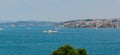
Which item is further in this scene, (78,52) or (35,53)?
(35,53)

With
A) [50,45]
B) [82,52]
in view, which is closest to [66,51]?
[82,52]

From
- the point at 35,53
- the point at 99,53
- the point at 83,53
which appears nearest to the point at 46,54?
the point at 35,53

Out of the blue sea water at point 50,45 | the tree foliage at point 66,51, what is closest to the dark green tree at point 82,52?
the tree foliage at point 66,51

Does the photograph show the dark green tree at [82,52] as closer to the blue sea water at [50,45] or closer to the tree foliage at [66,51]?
the tree foliage at [66,51]

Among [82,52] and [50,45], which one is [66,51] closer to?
[82,52]

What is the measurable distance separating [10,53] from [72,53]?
47675mm

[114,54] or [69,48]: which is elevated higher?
[69,48]

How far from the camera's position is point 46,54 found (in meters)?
68.4

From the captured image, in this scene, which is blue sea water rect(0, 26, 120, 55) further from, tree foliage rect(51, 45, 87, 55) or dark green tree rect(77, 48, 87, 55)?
tree foliage rect(51, 45, 87, 55)

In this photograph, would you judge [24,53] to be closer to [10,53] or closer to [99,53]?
[10,53]

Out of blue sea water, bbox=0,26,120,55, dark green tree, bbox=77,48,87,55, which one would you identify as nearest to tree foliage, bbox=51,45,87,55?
dark green tree, bbox=77,48,87,55

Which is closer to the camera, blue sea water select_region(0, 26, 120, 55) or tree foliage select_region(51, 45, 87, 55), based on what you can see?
tree foliage select_region(51, 45, 87, 55)

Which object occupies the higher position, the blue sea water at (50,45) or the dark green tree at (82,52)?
the dark green tree at (82,52)

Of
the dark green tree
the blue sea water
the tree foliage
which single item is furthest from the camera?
the blue sea water
